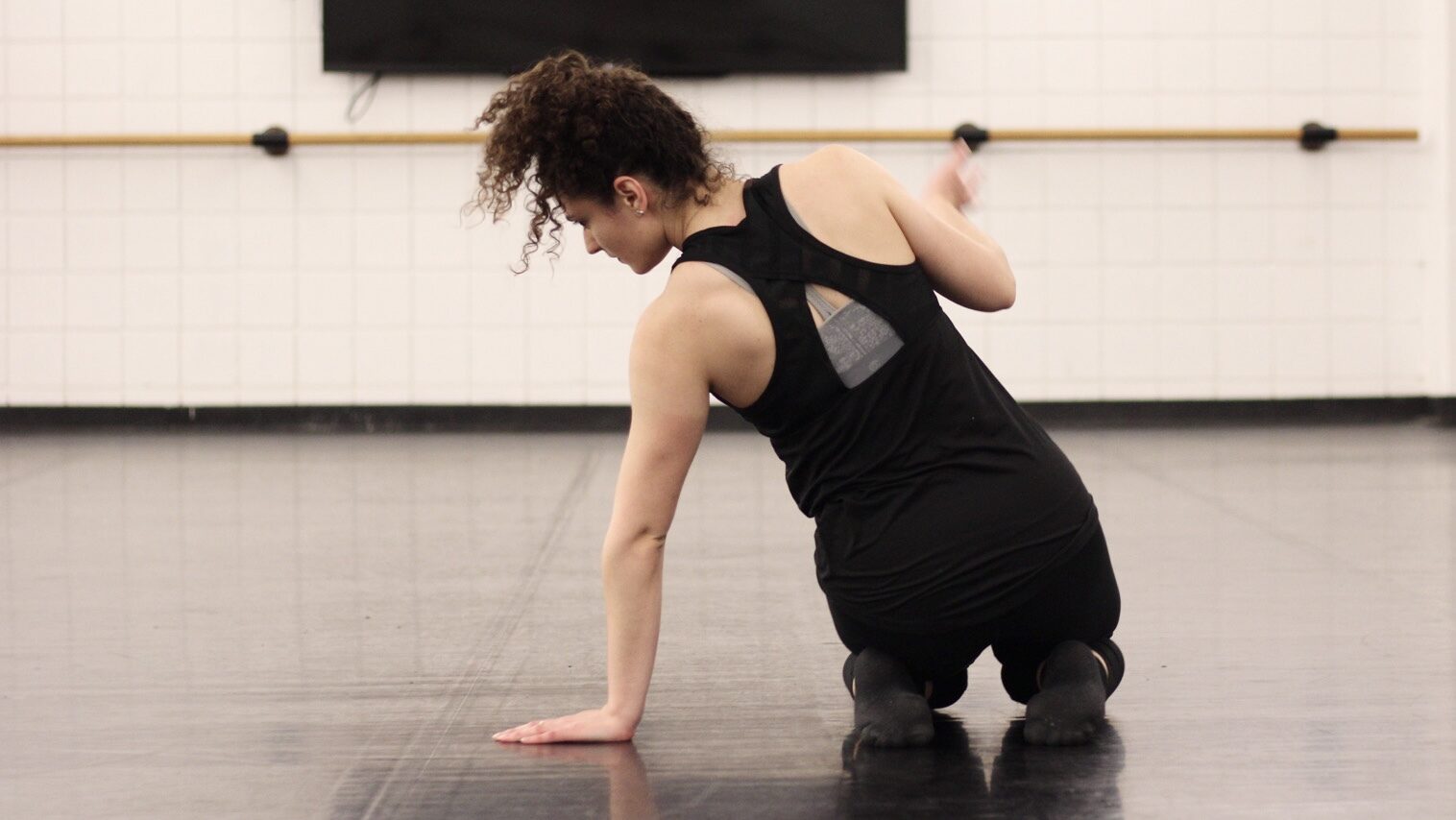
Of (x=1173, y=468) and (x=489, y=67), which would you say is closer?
(x=1173, y=468)

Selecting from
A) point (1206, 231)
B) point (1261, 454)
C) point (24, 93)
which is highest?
point (24, 93)

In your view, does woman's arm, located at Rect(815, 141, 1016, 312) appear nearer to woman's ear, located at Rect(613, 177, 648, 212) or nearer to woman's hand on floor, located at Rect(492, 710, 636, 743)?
woman's ear, located at Rect(613, 177, 648, 212)

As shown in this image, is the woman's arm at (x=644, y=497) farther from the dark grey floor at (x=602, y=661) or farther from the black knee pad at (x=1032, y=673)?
the black knee pad at (x=1032, y=673)

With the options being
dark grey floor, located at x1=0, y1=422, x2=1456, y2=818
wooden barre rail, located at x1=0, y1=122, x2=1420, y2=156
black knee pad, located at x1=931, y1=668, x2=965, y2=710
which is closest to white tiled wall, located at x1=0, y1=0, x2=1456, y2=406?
wooden barre rail, located at x1=0, y1=122, x2=1420, y2=156

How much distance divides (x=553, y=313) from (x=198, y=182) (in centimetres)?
121

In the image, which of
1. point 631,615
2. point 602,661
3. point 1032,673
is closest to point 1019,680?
point 1032,673

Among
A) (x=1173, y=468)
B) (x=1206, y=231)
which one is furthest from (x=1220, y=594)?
(x=1206, y=231)

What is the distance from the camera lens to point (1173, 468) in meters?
4.13

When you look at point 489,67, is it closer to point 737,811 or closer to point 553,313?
point 553,313

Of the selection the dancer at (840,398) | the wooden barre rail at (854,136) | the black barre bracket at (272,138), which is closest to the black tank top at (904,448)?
the dancer at (840,398)

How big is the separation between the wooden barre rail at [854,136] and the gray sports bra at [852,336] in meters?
3.56

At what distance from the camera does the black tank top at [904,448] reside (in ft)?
5.27

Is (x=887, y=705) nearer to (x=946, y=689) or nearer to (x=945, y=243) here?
(x=946, y=689)

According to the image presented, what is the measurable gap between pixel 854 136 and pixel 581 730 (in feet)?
12.1
